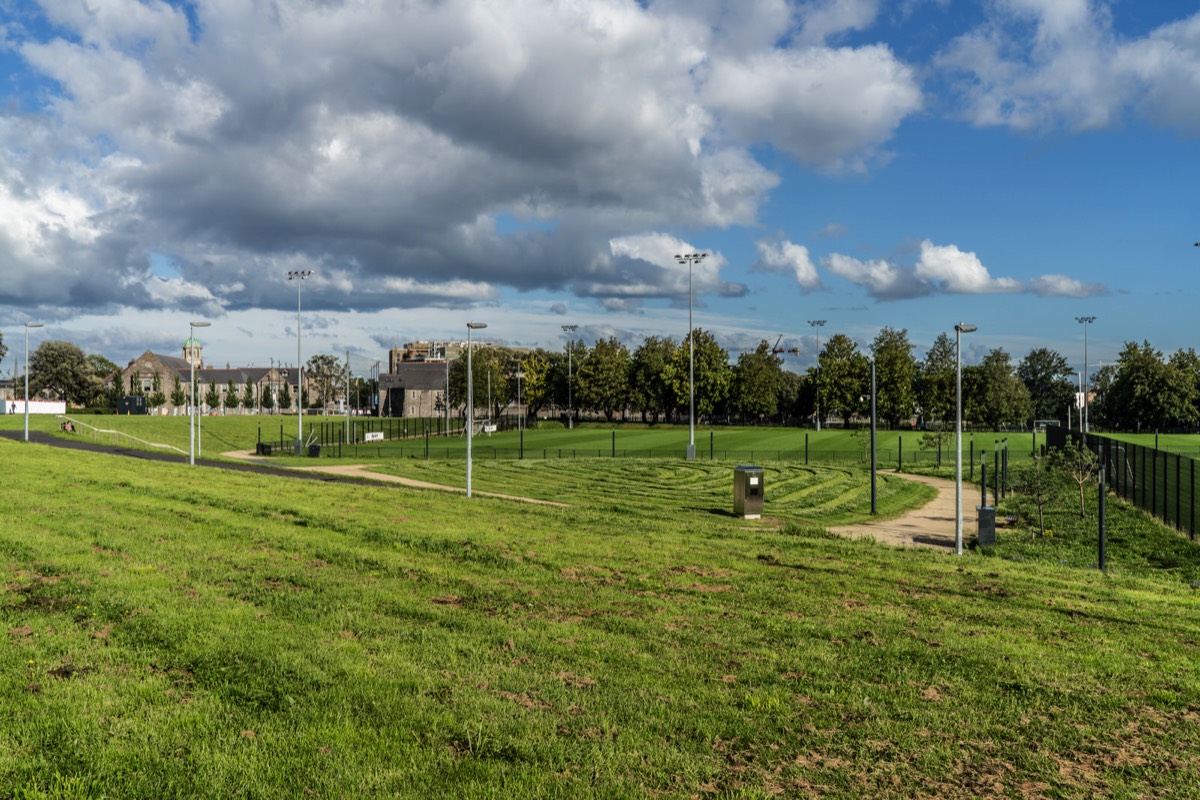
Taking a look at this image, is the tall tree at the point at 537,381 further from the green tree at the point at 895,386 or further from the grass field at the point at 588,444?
the green tree at the point at 895,386

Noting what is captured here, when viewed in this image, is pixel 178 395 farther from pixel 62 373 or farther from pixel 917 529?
pixel 917 529

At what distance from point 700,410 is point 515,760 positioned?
378 ft

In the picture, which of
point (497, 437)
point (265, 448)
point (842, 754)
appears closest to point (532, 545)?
point (842, 754)

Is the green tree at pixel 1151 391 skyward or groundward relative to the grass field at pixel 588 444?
skyward

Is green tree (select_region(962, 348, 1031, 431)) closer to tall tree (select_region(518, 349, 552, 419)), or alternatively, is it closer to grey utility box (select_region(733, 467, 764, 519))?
tall tree (select_region(518, 349, 552, 419))

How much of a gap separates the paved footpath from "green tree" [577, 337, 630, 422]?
9029cm

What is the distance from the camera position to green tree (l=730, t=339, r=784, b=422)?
399ft

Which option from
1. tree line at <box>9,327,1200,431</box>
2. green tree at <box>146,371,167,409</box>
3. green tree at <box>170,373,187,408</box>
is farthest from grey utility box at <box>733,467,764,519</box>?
green tree at <box>170,373,187,408</box>

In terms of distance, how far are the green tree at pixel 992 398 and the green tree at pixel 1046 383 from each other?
89.8 ft

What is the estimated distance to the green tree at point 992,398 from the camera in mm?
114375

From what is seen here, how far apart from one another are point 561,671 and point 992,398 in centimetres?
11859

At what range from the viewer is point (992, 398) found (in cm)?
11375

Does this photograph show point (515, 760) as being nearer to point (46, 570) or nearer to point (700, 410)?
point (46, 570)

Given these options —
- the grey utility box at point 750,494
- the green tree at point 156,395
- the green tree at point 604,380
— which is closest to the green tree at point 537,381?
the green tree at point 604,380
